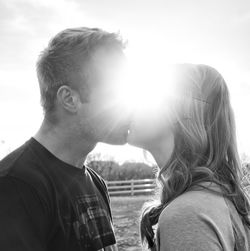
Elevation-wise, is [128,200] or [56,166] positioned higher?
[56,166]

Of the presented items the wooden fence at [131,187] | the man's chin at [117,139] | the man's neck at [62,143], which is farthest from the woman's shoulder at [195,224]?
the wooden fence at [131,187]

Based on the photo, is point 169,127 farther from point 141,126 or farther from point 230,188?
point 230,188

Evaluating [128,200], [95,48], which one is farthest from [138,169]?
[95,48]

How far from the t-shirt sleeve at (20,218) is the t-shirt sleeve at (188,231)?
0.67 metres

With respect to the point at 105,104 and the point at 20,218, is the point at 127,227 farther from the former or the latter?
the point at 20,218

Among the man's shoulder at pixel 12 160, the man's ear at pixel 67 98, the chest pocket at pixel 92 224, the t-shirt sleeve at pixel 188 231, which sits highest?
the man's ear at pixel 67 98

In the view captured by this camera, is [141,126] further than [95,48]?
No

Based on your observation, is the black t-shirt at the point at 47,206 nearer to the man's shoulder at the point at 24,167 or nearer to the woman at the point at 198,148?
the man's shoulder at the point at 24,167

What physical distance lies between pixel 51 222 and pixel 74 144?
631 mm

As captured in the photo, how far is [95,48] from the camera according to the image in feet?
8.73

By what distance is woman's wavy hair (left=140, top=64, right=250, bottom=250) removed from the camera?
186 cm

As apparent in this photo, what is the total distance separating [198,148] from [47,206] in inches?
33.6

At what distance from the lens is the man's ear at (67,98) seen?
2.51 m

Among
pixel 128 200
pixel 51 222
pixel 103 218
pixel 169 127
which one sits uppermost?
pixel 169 127
